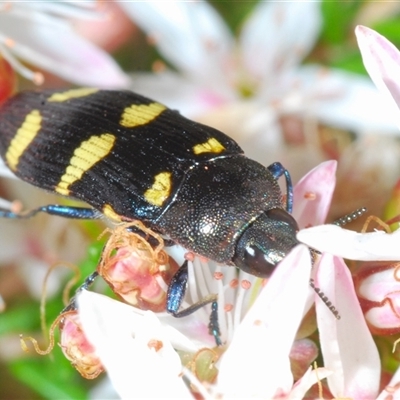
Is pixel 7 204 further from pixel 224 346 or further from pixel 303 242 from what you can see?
pixel 303 242

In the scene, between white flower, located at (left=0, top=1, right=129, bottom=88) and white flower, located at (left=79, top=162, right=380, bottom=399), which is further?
white flower, located at (left=0, top=1, right=129, bottom=88)

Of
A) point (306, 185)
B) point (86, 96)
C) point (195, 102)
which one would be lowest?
point (195, 102)

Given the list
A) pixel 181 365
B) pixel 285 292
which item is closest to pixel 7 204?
pixel 181 365

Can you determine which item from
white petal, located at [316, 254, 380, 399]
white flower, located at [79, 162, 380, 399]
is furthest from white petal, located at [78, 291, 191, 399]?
white petal, located at [316, 254, 380, 399]

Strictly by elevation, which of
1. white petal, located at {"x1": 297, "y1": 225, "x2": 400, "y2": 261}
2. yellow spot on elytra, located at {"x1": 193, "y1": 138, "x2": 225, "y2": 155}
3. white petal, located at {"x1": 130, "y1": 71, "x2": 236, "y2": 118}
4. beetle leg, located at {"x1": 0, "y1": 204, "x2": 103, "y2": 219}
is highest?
white petal, located at {"x1": 297, "y1": 225, "x2": 400, "y2": 261}

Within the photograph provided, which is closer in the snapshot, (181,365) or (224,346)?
(181,365)

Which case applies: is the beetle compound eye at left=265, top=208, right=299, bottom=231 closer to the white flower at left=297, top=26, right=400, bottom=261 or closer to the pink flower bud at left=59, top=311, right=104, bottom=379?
the white flower at left=297, top=26, right=400, bottom=261
